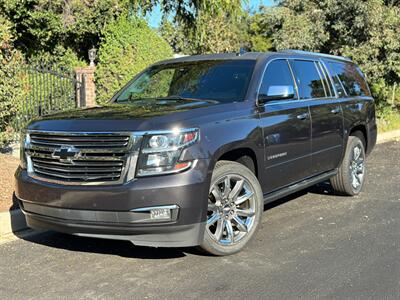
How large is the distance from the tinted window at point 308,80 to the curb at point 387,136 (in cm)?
755

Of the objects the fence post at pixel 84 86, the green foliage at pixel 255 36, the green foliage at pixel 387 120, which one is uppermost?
the green foliage at pixel 255 36

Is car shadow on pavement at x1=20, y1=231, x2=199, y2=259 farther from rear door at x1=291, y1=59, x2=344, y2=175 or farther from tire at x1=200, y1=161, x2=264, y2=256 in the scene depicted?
rear door at x1=291, y1=59, x2=344, y2=175

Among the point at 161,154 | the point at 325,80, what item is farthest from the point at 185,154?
the point at 325,80

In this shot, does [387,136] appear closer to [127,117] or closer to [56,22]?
[56,22]

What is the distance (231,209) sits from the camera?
4.74 meters

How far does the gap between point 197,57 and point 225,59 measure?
50 centimetres

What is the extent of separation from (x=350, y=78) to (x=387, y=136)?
23.6 ft

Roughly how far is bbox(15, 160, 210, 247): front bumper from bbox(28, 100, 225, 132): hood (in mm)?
436

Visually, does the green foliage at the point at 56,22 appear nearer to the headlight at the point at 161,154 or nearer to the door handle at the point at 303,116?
the door handle at the point at 303,116

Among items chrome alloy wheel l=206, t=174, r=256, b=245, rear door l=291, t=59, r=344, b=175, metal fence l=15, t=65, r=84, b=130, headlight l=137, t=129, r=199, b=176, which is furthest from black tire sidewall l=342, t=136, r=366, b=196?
metal fence l=15, t=65, r=84, b=130

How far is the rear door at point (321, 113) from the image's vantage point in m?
6.01

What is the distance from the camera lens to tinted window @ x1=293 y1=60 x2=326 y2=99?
19.7ft

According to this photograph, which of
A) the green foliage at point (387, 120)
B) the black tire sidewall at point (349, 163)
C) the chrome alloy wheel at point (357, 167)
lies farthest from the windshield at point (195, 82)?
the green foliage at point (387, 120)

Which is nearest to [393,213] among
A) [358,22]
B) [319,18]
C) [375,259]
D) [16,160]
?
[375,259]
